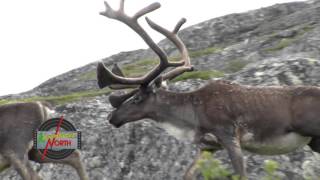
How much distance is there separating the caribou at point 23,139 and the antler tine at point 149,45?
82.3 inches

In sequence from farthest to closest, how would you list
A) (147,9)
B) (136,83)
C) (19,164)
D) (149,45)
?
(147,9)
(149,45)
(19,164)
(136,83)

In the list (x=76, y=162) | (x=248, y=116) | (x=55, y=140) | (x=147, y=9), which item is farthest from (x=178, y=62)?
(x=55, y=140)

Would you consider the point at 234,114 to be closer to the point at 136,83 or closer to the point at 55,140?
the point at 136,83

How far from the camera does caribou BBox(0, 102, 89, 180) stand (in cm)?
1584

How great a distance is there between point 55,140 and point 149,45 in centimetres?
411

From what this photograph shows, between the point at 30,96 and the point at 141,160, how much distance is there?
21.1 m

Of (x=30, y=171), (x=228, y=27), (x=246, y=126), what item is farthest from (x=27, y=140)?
(x=228, y=27)

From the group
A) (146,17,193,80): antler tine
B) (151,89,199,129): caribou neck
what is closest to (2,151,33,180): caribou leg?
(151,89,199,129): caribou neck

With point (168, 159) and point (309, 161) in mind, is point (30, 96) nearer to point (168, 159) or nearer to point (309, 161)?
point (168, 159)

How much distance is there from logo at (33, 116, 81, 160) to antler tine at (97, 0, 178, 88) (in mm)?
2163

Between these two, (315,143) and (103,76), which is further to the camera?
(103,76)

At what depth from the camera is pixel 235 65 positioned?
1158 inches

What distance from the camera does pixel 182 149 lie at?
17797 millimetres

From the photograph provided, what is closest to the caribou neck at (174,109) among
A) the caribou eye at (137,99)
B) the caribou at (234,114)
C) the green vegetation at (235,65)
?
the caribou at (234,114)
